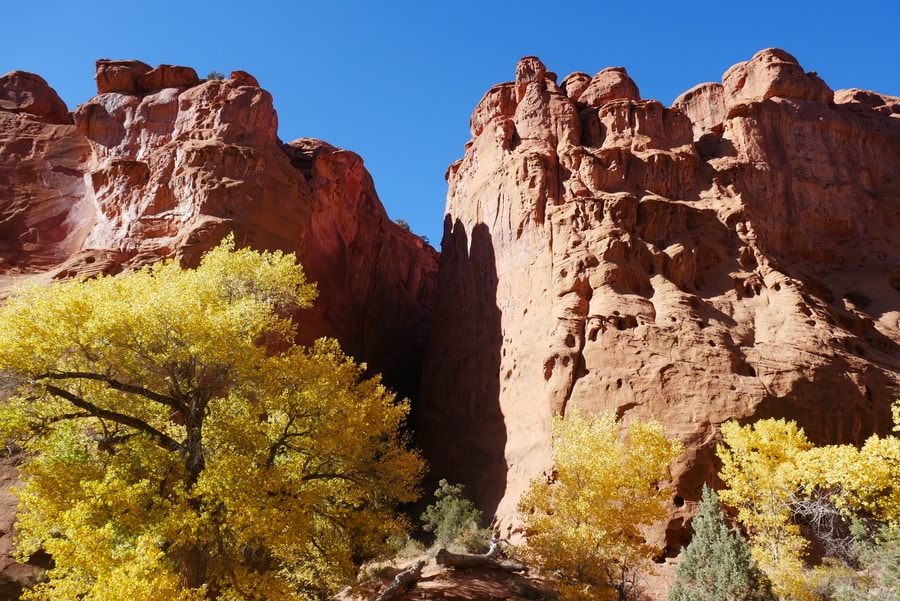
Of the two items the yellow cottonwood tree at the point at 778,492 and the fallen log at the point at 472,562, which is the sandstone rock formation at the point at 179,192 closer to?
the fallen log at the point at 472,562

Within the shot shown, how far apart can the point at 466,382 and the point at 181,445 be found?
70.6 ft

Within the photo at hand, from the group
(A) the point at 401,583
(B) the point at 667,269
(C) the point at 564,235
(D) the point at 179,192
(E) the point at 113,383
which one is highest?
(C) the point at 564,235

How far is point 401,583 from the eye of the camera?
56.3 feet

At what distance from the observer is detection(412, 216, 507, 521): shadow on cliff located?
29812 millimetres

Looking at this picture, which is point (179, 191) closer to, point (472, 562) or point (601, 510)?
point (472, 562)

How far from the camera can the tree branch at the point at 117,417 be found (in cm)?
1350

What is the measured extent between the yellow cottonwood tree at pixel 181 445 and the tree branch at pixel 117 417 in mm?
51

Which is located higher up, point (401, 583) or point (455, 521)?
point (455, 521)

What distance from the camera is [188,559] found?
13.4 metres

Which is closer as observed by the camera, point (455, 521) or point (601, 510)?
point (601, 510)

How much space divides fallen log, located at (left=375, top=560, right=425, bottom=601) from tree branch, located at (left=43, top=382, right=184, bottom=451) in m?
7.36

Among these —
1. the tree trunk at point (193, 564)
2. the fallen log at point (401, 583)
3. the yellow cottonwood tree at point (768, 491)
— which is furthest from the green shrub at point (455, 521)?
the tree trunk at point (193, 564)

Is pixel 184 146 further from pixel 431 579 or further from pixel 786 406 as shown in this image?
pixel 786 406

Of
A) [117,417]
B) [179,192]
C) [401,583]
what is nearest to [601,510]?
[401,583]
